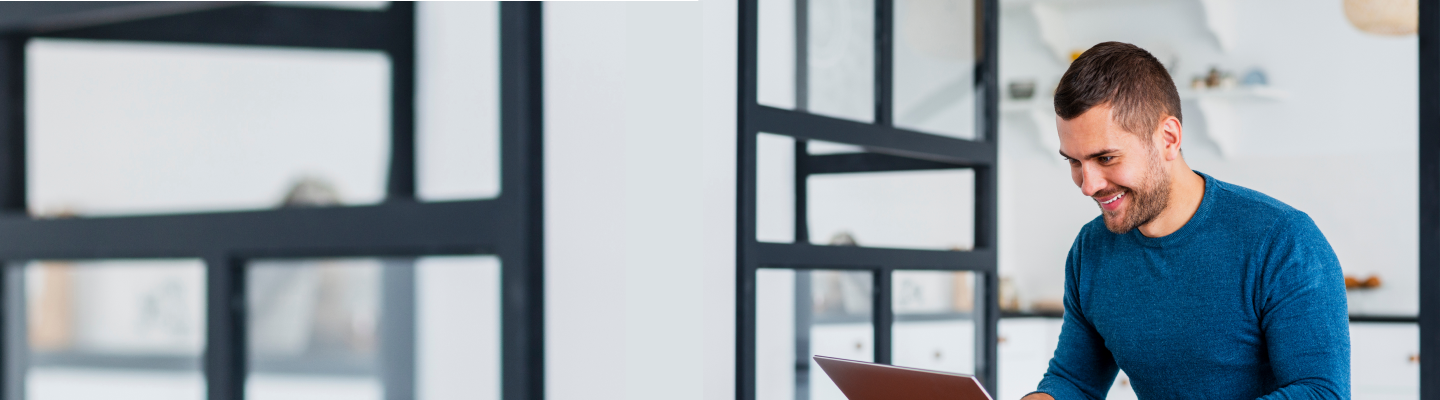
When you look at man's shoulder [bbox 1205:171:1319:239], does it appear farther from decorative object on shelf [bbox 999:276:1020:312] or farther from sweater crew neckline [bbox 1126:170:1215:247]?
decorative object on shelf [bbox 999:276:1020:312]

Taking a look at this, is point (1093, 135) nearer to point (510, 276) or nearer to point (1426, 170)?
point (510, 276)

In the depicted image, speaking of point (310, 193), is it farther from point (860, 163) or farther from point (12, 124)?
point (860, 163)

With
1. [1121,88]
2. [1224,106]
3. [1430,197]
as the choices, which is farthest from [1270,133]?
[1121,88]

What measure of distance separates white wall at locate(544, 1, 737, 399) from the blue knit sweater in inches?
22.0

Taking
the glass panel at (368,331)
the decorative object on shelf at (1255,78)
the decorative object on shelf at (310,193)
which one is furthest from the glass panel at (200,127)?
the decorative object on shelf at (1255,78)

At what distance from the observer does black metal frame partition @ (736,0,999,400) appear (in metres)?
1.67

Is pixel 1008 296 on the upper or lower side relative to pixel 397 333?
lower

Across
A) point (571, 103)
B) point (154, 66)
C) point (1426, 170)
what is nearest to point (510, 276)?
point (571, 103)

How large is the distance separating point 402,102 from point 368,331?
32 cm

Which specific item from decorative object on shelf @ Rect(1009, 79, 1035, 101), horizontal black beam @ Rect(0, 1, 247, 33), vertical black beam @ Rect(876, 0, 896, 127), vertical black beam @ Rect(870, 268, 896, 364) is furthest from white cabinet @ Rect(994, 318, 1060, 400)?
horizontal black beam @ Rect(0, 1, 247, 33)

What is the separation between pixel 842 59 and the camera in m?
1.99

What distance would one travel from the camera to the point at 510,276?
1.39m

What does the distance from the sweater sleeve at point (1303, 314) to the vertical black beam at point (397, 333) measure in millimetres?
1058

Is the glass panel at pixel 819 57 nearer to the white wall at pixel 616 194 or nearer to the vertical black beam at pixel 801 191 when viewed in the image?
the vertical black beam at pixel 801 191
